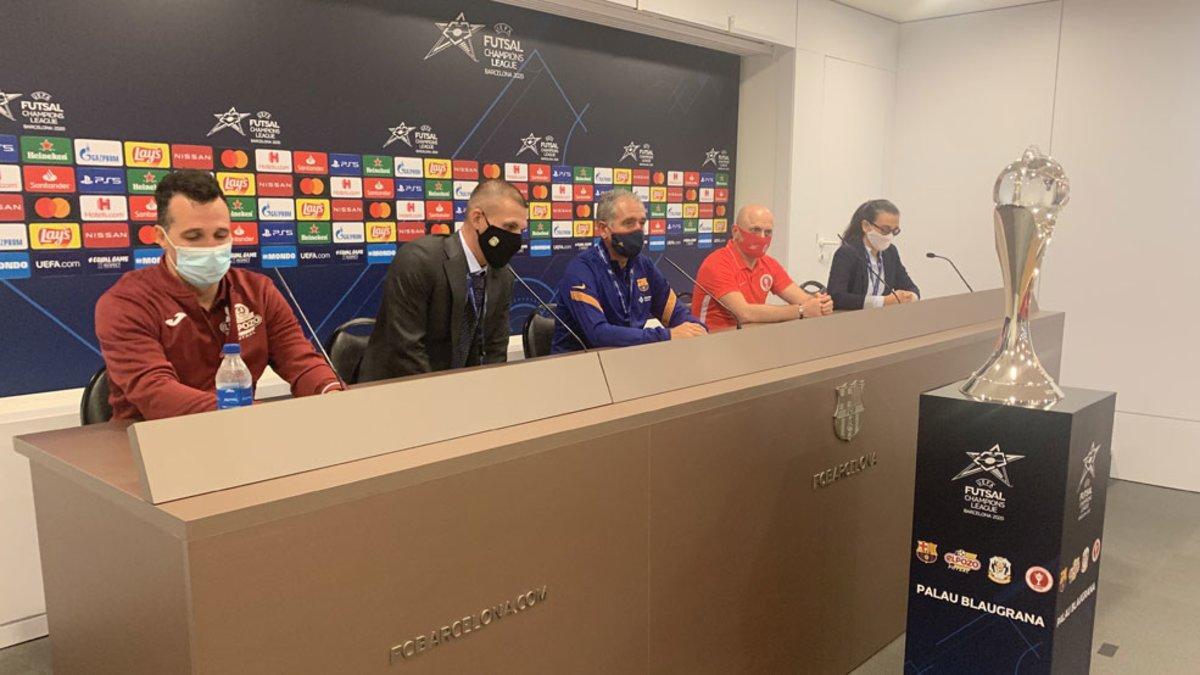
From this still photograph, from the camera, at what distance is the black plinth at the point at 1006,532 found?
1.75 m

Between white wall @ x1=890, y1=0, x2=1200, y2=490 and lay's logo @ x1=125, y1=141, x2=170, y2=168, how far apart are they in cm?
444

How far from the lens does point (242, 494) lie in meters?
A: 1.20

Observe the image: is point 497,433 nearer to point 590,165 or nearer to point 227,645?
point 227,645

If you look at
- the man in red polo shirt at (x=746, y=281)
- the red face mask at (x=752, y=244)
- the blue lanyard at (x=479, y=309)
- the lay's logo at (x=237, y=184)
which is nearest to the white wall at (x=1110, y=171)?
the man in red polo shirt at (x=746, y=281)

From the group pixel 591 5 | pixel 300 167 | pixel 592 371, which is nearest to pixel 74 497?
pixel 592 371

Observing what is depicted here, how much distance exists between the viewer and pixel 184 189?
6.68 ft

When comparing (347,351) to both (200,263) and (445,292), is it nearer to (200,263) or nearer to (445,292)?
(445,292)

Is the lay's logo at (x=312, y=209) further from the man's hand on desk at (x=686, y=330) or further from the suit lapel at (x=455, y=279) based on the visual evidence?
the man's hand on desk at (x=686, y=330)

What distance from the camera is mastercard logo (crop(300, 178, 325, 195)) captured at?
134 inches

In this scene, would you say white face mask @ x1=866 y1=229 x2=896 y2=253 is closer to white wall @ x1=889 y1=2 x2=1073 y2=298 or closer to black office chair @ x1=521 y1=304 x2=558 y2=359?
white wall @ x1=889 y1=2 x2=1073 y2=298

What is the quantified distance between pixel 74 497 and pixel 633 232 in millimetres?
2026

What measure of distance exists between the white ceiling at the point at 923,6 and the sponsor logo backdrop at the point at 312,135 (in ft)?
3.79

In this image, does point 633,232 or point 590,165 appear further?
point 590,165

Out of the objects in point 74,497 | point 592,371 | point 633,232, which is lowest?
point 74,497
